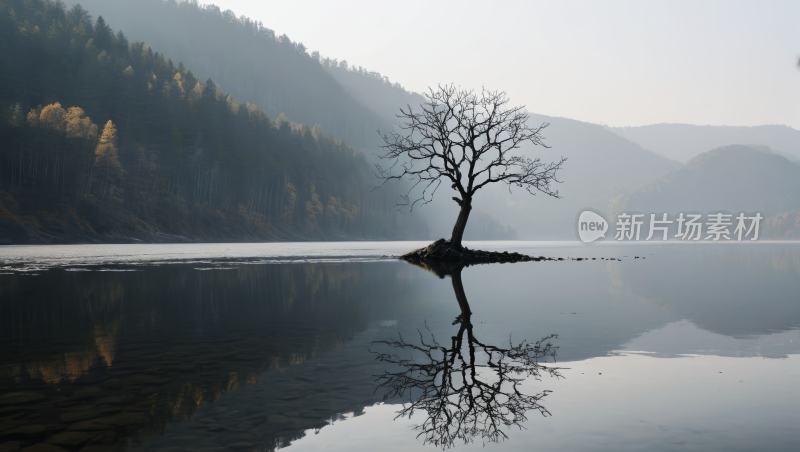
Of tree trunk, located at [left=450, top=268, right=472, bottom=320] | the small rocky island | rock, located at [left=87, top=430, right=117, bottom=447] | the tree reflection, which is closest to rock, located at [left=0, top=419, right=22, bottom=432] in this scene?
rock, located at [left=87, top=430, right=117, bottom=447]

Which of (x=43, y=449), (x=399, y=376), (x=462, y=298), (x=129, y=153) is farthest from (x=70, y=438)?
(x=129, y=153)

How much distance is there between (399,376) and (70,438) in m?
3.42

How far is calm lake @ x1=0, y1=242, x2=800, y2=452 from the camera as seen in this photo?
4.47 m

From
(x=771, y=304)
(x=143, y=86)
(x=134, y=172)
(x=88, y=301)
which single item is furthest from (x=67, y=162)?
(x=771, y=304)

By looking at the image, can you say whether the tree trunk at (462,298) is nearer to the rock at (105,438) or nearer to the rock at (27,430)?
the rock at (105,438)

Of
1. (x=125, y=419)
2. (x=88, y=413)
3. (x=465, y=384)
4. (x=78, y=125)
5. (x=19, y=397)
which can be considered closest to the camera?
(x=125, y=419)

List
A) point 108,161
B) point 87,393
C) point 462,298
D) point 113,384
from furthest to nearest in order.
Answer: point 108,161 → point 462,298 → point 113,384 → point 87,393

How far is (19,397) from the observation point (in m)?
5.55

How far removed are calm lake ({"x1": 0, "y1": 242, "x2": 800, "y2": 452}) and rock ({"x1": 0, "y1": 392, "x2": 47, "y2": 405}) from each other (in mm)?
26

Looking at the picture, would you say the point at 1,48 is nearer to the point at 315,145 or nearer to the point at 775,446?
the point at 315,145

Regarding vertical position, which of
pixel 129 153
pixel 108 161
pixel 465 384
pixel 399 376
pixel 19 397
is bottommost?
pixel 19 397

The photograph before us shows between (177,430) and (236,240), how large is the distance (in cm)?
12484

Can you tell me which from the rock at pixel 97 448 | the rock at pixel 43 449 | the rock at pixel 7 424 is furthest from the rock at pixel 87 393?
A: the rock at pixel 97 448

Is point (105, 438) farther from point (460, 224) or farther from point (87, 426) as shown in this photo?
point (460, 224)
